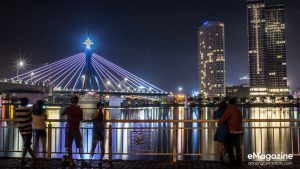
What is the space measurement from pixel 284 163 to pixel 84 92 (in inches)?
3074

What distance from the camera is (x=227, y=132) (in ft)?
35.2

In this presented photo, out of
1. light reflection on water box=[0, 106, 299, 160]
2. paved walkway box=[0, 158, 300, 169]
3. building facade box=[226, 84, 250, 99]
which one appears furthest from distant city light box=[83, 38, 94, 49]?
building facade box=[226, 84, 250, 99]

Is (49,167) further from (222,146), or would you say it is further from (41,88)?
(41,88)

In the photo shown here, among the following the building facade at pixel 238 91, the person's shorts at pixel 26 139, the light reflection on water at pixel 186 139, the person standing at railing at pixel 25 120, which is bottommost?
the light reflection on water at pixel 186 139

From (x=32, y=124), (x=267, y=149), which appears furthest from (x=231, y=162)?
(x=267, y=149)

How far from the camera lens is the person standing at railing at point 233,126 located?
1056 cm

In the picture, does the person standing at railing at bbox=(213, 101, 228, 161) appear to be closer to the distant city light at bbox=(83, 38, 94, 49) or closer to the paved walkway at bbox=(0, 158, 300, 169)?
the paved walkway at bbox=(0, 158, 300, 169)

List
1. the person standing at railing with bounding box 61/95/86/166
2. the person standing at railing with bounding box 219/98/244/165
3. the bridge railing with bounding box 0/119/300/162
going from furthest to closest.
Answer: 1. the bridge railing with bounding box 0/119/300/162
2. the person standing at railing with bounding box 61/95/86/166
3. the person standing at railing with bounding box 219/98/244/165

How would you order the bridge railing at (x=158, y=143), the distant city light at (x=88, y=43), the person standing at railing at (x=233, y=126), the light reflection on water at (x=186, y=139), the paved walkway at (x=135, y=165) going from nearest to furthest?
1. the person standing at railing at (x=233, y=126)
2. the paved walkway at (x=135, y=165)
3. the bridge railing at (x=158, y=143)
4. the light reflection on water at (x=186, y=139)
5. the distant city light at (x=88, y=43)

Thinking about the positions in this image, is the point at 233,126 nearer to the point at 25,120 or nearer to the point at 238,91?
the point at 25,120

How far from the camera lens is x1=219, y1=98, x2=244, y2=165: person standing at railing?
416 inches

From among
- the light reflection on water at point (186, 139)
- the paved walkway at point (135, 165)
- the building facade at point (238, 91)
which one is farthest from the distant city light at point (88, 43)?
the building facade at point (238, 91)

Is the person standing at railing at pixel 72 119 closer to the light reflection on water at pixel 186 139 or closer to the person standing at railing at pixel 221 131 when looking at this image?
the light reflection on water at pixel 186 139

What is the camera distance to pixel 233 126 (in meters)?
10.6
